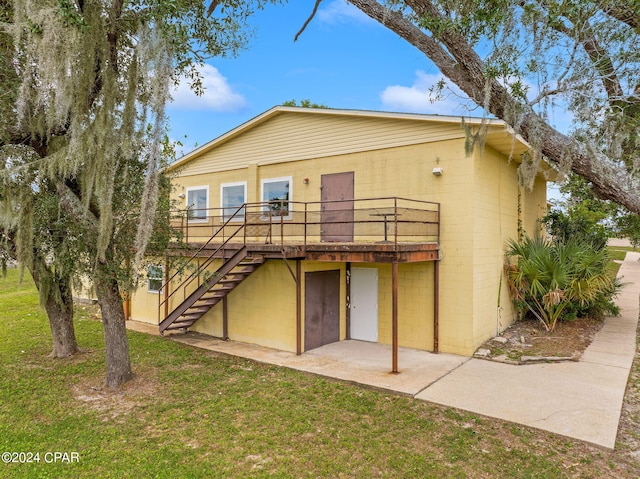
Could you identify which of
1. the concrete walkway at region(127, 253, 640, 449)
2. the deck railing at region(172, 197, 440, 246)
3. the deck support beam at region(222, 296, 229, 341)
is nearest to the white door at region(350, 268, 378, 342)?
the concrete walkway at region(127, 253, 640, 449)

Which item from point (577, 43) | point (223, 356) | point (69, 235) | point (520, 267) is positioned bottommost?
point (223, 356)

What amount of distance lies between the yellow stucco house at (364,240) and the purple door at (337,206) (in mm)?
34

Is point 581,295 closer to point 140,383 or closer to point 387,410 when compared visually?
point 387,410

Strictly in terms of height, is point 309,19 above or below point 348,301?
above

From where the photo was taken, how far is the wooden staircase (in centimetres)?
866

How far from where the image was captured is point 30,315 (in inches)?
516

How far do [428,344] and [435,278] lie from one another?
1.53 m

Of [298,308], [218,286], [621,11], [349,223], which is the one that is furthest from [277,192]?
[621,11]

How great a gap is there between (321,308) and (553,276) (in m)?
5.72

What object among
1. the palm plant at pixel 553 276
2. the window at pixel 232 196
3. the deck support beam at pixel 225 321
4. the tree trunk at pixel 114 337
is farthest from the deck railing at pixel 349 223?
the palm plant at pixel 553 276

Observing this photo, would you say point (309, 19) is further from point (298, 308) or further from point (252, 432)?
point (252, 432)

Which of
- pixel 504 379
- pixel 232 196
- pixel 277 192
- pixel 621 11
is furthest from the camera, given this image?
pixel 232 196

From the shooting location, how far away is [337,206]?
1041 centimetres

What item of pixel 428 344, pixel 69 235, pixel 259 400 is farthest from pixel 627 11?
pixel 69 235
